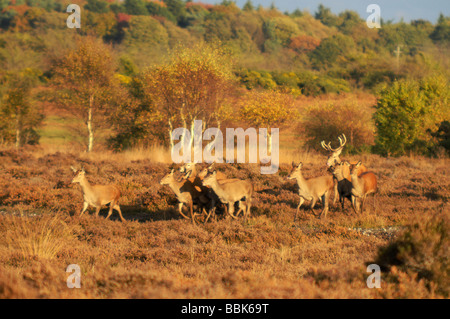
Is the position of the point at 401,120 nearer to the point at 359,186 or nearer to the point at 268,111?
the point at 268,111

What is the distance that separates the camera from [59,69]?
30.6 meters

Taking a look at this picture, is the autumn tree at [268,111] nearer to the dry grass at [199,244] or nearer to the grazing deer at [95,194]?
the dry grass at [199,244]

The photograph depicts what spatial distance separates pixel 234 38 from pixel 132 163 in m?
102

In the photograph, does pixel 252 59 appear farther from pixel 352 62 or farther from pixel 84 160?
pixel 84 160

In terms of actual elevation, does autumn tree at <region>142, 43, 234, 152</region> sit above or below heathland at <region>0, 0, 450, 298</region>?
above

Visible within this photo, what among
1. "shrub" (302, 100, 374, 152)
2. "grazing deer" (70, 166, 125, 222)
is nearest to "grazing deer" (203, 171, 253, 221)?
"grazing deer" (70, 166, 125, 222)

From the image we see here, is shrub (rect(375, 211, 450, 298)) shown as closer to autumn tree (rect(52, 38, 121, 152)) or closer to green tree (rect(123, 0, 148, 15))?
autumn tree (rect(52, 38, 121, 152))

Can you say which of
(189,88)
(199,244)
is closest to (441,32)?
(189,88)

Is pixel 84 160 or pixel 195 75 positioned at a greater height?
pixel 195 75

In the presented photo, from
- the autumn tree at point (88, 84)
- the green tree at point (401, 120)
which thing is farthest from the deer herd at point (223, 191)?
the autumn tree at point (88, 84)

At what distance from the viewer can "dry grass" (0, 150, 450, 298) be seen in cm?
644

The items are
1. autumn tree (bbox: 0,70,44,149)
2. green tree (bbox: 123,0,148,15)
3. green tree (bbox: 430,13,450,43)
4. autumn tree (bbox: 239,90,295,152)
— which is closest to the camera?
autumn tree (bbox: 239,90,295,152)
